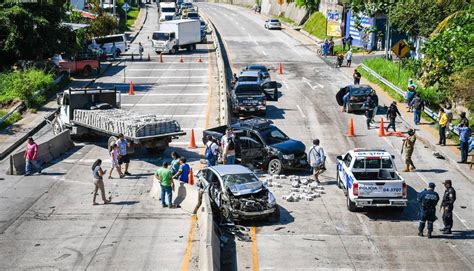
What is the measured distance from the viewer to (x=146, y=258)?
63.0ft

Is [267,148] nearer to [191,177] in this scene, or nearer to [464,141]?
[191,177]

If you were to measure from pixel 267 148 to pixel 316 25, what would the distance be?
206ft

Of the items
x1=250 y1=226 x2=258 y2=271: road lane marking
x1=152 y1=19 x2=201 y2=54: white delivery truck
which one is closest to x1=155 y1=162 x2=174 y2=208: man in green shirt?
x1=250 y1=226 x2=258 y2=271: road lane marking

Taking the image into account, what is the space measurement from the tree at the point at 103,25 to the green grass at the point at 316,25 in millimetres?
22517

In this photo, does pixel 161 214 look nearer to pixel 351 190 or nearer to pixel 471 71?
pixel 351 190

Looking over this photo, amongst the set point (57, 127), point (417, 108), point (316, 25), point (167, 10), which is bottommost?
point (57, 127)

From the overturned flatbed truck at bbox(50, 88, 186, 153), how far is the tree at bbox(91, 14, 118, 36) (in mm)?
41044

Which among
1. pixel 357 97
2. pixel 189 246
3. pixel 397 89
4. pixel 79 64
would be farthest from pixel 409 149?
pixel 79 64

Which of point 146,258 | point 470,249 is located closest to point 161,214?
point 146,258

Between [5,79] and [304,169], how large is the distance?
25.1m

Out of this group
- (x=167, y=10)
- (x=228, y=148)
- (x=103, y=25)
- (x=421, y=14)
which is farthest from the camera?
(x=167, y=10)

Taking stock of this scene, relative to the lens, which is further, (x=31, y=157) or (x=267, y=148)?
(x=31, y=157)

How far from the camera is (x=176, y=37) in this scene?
7100 centimetres

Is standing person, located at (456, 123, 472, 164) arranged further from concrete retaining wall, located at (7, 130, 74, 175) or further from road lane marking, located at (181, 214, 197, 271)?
concrete retaining wall, located at (7, 130, 74, 175)
